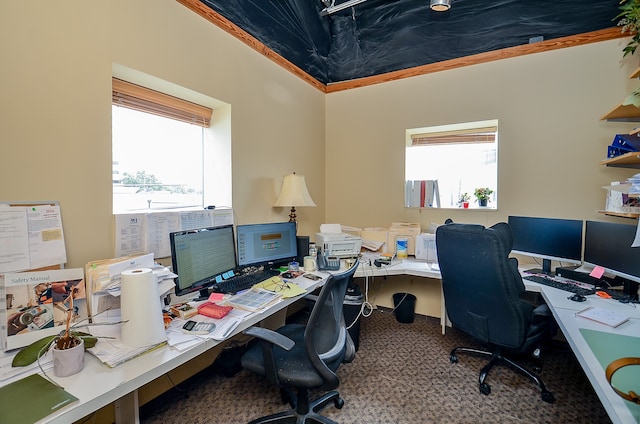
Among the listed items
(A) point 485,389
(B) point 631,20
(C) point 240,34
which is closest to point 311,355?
(A) point 485,389

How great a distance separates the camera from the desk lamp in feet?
9.39

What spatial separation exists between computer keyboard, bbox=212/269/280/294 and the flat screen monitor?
2.37 meters

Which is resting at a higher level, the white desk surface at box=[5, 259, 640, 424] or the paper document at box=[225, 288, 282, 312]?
the paper document at box=[225, 288, 282, 312]

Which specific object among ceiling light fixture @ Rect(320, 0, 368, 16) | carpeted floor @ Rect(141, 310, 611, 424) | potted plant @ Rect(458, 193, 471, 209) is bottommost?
carpeted floor @ Rect(141, 310, 611, 424)

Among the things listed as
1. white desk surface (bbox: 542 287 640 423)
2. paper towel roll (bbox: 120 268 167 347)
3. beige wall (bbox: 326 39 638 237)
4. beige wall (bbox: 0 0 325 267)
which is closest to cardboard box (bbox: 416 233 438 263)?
beige wall (bbox: 326 39 638 237)

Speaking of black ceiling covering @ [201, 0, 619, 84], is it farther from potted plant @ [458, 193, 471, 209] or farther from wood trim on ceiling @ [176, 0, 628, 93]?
potted plant @ [458, 193, 471, 209]

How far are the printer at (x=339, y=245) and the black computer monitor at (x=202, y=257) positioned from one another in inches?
37.5

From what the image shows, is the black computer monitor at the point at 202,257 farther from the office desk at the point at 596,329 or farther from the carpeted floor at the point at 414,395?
the office desk at the point at 596,329

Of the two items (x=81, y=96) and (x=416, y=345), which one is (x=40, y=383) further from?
(x=416, y=345)

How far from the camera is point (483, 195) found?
3059 mm

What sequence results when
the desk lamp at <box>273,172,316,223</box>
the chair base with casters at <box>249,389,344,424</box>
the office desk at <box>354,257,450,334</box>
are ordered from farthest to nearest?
the desk lamp at <box>273,172,316,223</box> < the office desk at <box>354,257,450,334</box> < the chair base with casters at <box>249,389,344,424</box>

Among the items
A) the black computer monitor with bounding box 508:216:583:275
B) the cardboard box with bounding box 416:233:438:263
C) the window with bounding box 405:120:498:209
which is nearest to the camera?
the black computer monitor with bounding box 508:216:583:275

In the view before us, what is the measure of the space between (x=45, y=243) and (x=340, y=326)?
1.54 meters

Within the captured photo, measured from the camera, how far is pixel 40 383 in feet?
3.51
